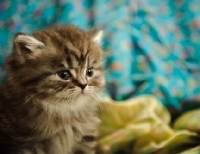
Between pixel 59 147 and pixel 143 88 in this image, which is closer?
pixel 59 147

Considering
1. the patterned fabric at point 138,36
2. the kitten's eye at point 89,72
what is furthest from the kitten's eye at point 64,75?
the patterned fabric at point 138,36

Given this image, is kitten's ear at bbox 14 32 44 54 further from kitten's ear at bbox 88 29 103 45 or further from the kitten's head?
kitten's ear at bbox 88 29 103 45

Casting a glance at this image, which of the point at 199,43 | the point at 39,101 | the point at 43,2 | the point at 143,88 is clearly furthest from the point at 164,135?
the point at 43,2

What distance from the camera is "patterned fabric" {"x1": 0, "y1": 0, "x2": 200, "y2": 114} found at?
1830 mm

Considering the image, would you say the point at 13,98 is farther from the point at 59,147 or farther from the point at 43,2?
the point at 43,2

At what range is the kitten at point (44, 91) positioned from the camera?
46.8 inches

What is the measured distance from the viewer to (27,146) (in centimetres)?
121

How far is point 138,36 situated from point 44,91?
104cm

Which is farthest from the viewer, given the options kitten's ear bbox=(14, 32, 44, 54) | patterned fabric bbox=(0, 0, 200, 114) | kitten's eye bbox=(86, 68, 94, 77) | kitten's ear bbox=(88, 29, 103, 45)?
patterned fabric bbox=(0, 0, 200, 114)

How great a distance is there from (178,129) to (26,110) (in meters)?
0.80

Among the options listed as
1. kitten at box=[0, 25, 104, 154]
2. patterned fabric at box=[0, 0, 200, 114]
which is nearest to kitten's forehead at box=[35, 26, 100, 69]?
kitten at box=[0, 25, 104, 154]

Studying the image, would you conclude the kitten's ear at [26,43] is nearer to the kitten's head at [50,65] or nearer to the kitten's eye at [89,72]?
the kitten's head at [50,65]

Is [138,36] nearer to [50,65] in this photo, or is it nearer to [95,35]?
[95,35]

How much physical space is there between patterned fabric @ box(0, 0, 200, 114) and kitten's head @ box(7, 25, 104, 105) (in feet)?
1.91
